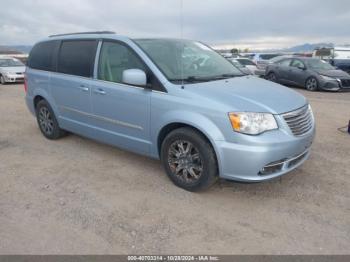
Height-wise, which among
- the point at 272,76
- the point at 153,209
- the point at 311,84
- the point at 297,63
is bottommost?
the point at 153,209

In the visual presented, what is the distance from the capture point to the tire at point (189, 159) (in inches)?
143

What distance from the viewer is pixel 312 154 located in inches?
201

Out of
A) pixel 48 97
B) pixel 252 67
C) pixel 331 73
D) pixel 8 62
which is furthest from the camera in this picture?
pixel 252 67

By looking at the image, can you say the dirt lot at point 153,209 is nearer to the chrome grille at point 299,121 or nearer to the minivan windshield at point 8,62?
the chrome grille at point 299,121

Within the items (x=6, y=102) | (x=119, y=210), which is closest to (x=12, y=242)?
(x=119, y=210)

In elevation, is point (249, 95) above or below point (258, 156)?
above

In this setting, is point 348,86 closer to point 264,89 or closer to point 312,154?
point 312,154

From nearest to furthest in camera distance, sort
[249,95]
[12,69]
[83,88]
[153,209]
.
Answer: [153,209] → [249,95] → [83,88] → [12,69]

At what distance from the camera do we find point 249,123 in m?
3.41

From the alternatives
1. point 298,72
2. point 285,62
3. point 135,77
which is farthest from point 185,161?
point 285,62

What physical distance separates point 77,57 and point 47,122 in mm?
1537

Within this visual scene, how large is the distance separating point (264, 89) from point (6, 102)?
898cm

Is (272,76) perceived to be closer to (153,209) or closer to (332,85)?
(332,85)

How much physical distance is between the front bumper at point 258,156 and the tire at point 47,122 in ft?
11.2
